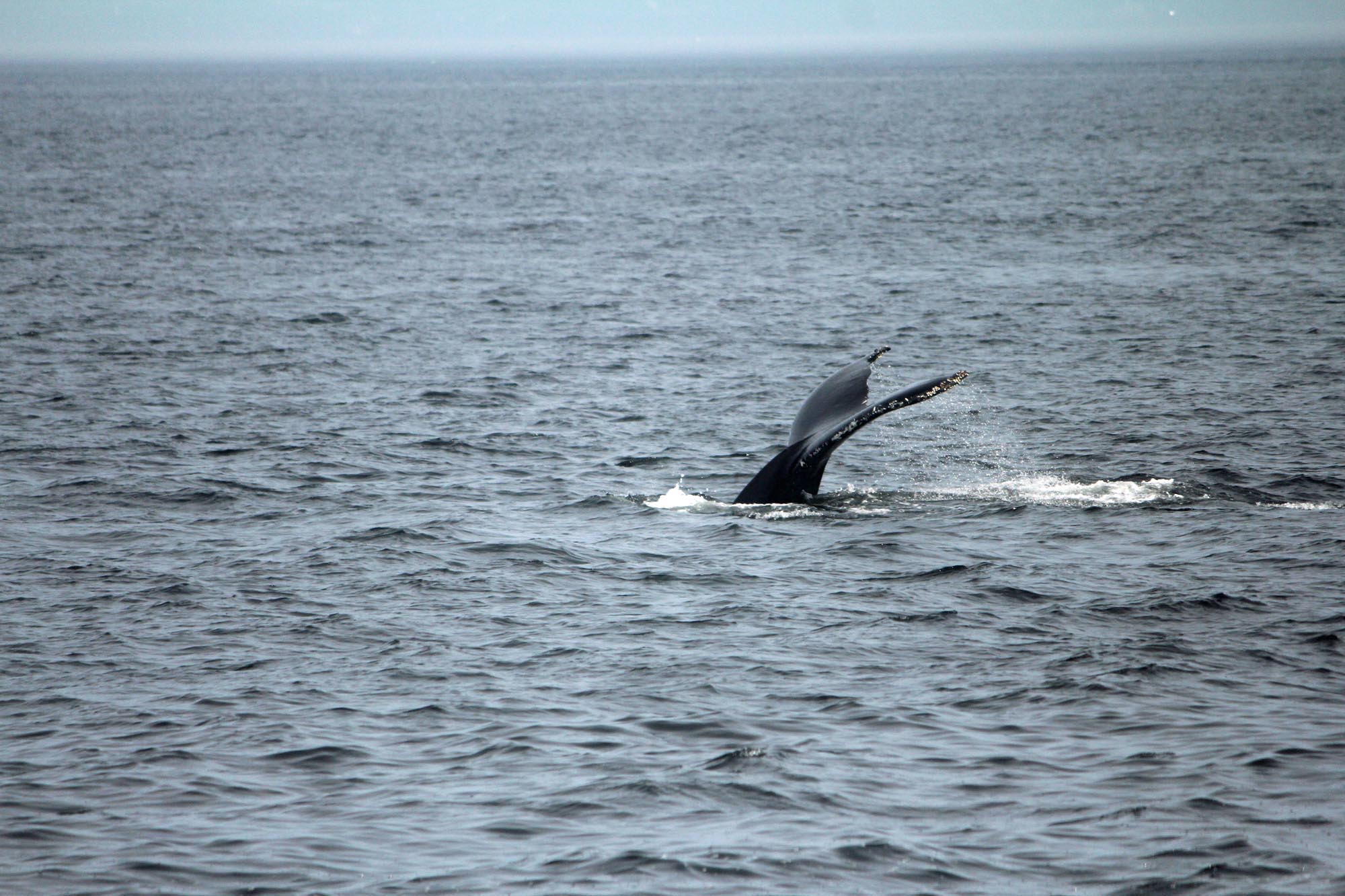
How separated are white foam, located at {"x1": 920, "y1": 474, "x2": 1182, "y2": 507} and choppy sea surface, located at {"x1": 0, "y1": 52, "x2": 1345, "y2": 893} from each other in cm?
11

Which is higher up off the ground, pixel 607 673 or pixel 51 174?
pixel 51 174

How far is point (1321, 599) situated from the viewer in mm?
15070

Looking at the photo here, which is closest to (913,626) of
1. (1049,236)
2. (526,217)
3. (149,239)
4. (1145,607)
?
(1145,607)

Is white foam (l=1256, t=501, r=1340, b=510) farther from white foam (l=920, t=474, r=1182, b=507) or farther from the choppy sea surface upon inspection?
white foam (l=920, t=474, r=1182, b=507)

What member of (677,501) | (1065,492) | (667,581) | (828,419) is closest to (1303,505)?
(1065,492)

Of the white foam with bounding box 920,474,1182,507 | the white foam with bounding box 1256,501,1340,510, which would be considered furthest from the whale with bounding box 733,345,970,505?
the white foam with bounding box 1256,501,1340,510

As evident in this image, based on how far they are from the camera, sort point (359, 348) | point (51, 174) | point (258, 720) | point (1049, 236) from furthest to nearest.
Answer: point (51, 174) → point (1049, 236) → point (359, 348) → point (258, 720)

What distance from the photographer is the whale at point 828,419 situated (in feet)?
49.6

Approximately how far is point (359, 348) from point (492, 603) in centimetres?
1711

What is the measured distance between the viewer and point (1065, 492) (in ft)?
63.7

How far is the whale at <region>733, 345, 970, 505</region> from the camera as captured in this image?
15109 millimetres

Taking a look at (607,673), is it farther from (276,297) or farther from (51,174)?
(51,174)

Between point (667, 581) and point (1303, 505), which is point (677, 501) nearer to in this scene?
point (667, 581)

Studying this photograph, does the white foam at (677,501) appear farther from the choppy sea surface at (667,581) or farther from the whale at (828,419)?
the whale at (828,419)
